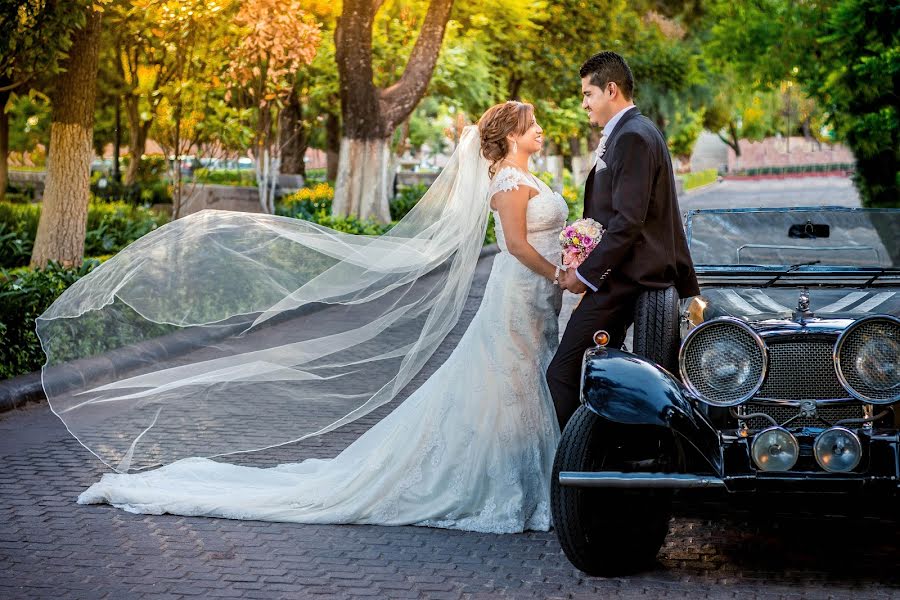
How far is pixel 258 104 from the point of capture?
21688 millimetres

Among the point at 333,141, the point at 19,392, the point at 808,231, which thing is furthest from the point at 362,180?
the point at 333,141

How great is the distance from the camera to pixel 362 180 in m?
20.1

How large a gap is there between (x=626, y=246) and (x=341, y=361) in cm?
222

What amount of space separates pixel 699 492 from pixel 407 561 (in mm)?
1376

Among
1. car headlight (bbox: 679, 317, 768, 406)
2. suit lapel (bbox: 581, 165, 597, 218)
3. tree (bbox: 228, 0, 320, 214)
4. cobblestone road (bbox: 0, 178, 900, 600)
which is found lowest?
cobblestone road (bbox: 0, 178, 900, 600)

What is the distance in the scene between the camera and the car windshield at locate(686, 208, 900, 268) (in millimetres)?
6730

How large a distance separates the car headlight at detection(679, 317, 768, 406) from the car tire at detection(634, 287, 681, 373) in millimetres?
324

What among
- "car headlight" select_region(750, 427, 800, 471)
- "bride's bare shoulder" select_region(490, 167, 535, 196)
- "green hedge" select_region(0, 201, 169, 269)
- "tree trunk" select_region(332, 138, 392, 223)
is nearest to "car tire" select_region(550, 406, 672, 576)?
"car headlight" select_region(750, 427, 800, 471)

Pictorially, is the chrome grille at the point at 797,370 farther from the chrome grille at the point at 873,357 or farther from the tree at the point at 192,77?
the tree at the point at 192,77

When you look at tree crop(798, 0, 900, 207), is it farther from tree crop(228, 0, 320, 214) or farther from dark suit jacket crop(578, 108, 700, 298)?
dark suit jacket crop(578, 108, 700, 298)

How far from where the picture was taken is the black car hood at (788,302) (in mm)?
5422

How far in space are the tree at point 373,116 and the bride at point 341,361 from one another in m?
12.3

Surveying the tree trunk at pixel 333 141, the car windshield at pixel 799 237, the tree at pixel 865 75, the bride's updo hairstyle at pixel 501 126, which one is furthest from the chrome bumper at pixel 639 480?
the tree trunk at pixel 333 141

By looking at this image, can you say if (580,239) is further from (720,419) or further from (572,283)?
(720,419)
